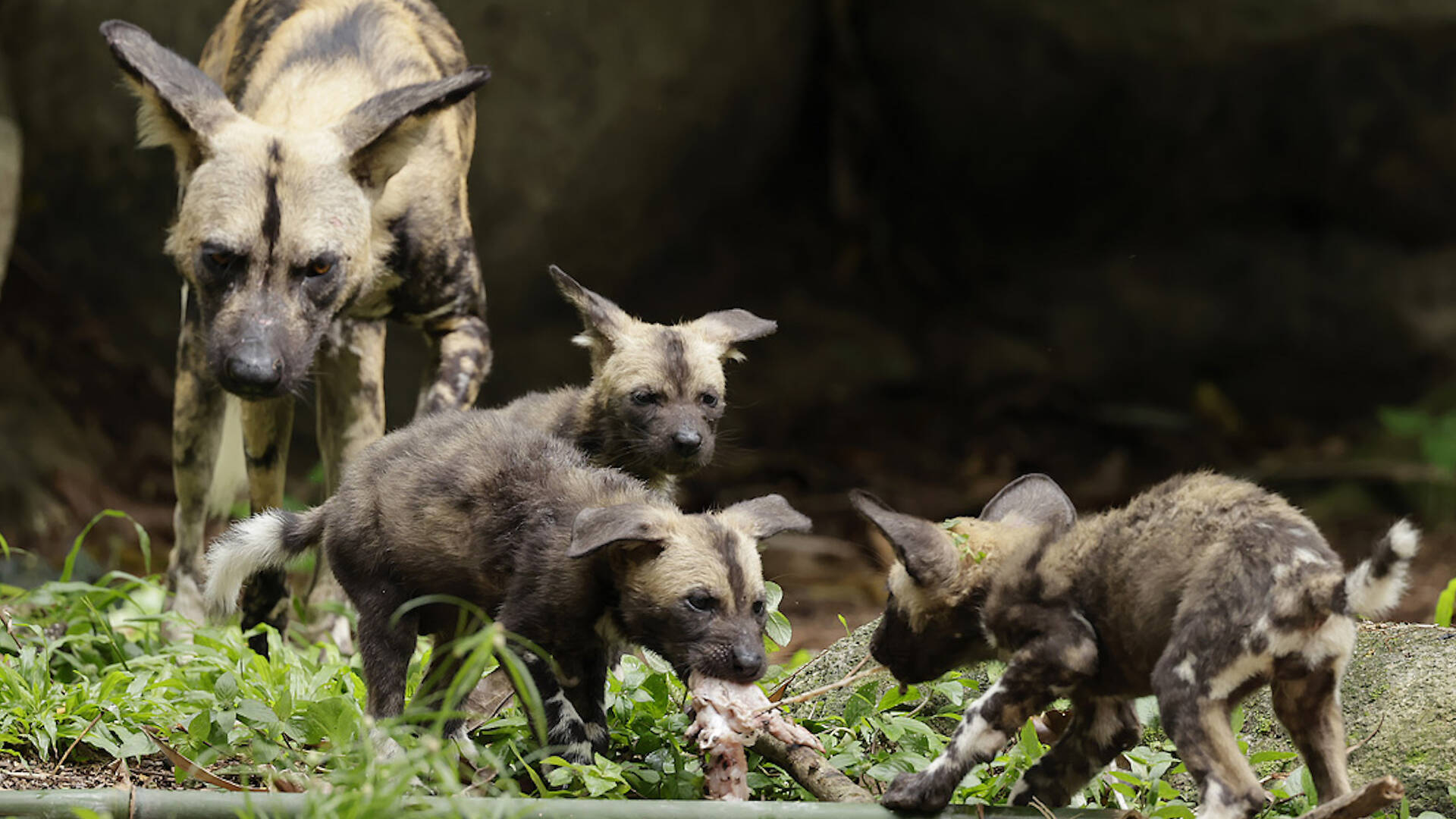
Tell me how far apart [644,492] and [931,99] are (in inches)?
303

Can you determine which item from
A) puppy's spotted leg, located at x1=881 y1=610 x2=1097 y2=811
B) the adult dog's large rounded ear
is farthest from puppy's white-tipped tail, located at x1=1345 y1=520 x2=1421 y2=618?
the adult dog's large rounded ear

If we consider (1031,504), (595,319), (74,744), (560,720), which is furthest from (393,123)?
(1031,504)

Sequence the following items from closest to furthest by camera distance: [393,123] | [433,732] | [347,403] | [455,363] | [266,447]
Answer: [433,732]
[393,123]
[455,363]
[266,447]
[347,403]

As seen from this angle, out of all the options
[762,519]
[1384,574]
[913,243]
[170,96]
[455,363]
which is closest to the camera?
[1384,574]

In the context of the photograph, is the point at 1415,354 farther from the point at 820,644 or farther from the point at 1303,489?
the point at 820,644

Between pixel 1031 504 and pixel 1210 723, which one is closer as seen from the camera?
pixel 1210 723

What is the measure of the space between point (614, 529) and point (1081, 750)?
1.20 meters

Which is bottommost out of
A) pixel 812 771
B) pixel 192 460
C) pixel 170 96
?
pixel 192 460

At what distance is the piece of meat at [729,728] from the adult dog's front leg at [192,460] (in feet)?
10.3

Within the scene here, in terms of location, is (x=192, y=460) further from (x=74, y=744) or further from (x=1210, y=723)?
(x=1210, y=723)

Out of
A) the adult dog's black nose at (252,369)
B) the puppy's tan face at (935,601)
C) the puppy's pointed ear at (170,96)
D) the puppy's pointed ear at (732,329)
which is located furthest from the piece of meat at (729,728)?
the puppy's pointed ear at (170,96)

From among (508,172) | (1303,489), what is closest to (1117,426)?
(1303,489)

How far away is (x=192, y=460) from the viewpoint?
20.5 feet

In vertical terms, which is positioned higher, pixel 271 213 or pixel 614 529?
pixel 271 213
